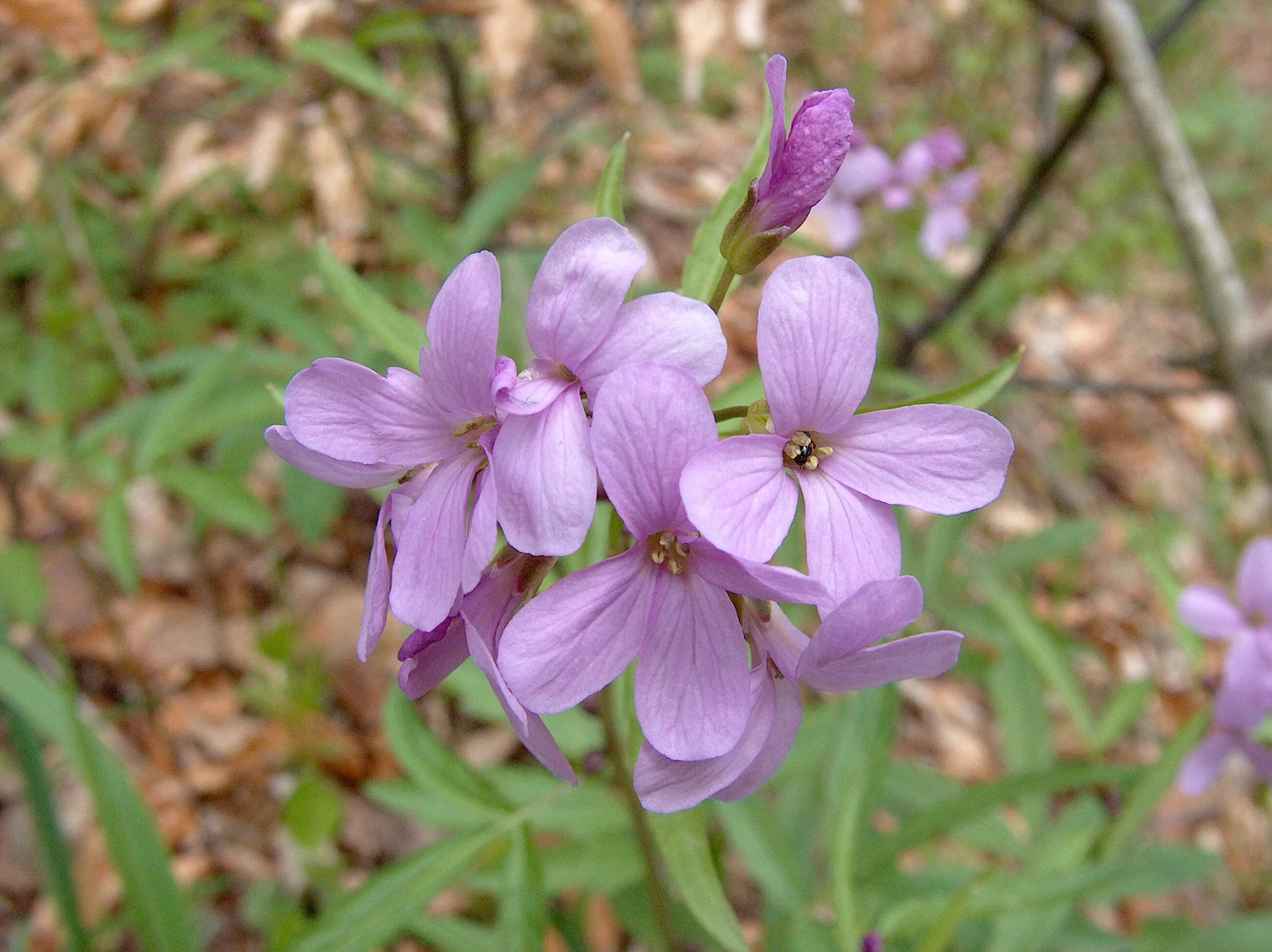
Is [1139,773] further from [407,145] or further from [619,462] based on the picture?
[407,145]

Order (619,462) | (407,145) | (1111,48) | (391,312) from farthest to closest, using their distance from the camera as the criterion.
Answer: (407,145)
(1111,48)
(391,312)
(619,462)

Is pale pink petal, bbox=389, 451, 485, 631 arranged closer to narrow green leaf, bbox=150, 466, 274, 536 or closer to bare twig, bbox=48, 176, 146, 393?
narrow green leaf, bbox=150, 466, 274, 536

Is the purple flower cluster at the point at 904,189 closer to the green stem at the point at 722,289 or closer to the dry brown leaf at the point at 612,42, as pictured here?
the dry brown leaf at the point at 612,42

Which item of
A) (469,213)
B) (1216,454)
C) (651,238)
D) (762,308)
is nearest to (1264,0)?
(1216,454)

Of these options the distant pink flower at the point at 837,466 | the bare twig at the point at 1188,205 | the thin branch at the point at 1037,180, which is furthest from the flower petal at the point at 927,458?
the thin branch at the point at 1037,180

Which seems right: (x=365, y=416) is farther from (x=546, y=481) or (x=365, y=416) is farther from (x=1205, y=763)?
(x=1205, y=763)

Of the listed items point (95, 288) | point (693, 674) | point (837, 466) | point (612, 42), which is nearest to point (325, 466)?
point (693, 674)

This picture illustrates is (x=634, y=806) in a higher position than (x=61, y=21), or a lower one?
lower
